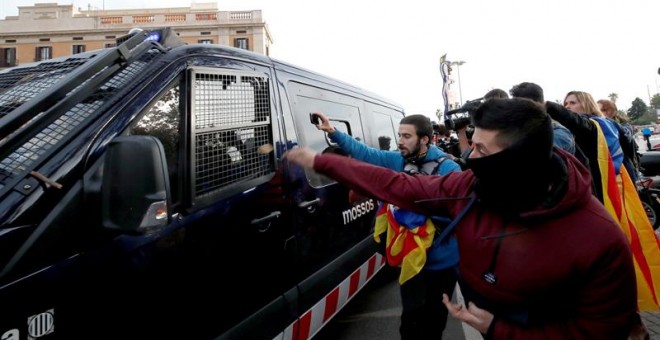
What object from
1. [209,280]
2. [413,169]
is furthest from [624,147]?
[209,280]

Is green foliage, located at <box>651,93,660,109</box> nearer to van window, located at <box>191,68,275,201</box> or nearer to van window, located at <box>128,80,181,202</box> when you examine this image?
van window, located at <box>191,68,275,201</box>

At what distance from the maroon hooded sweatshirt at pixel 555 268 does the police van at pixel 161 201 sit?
3.52 ft

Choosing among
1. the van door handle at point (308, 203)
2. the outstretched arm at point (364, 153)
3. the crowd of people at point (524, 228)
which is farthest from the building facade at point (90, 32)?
the crowd of people at point (524, 228)

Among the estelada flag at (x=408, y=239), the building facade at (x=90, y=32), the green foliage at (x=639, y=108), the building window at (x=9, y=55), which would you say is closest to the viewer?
the estelada flag at (x=408, y=239)

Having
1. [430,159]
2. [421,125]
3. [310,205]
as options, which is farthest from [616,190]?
[310,205]

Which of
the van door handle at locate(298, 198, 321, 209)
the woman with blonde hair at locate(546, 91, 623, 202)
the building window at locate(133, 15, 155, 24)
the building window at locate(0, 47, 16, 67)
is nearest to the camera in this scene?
the van door handle at locate(298, 198, 321, 209)

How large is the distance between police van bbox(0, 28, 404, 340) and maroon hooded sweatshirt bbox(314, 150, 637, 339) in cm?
107

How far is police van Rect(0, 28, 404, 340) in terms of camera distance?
1167 millimetres

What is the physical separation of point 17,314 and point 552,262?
59.6 inches

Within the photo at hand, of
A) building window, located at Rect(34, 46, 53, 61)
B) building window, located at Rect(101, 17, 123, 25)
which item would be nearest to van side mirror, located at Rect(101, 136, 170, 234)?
building window, located at Rect(101, 17, 123, 25)

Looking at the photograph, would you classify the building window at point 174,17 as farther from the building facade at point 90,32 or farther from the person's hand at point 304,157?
the person's hand at point 304,157

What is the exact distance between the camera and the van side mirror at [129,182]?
1.17 m

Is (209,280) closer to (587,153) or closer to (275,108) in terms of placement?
(275,108)

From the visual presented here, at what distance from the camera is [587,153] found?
275 centimetres
